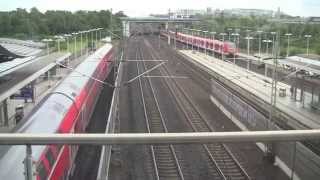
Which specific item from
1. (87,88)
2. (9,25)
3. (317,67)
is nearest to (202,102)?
(87,88)

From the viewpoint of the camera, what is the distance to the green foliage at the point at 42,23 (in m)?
35.9

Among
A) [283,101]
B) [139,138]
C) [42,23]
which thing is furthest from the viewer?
[42,23]

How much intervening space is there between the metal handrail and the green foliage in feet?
110

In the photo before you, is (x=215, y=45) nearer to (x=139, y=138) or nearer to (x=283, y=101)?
(x=283, y=101)

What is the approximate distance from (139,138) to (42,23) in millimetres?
41364

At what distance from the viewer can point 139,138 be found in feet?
8.03

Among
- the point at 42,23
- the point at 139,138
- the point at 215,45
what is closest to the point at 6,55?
the point at 139,138

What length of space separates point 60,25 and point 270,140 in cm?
4092

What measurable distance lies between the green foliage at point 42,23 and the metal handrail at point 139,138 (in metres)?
33.5

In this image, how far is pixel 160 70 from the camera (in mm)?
38938

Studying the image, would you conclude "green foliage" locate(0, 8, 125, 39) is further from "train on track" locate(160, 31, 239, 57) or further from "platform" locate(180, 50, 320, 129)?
"platform" locate(180, 50, 320, 129)

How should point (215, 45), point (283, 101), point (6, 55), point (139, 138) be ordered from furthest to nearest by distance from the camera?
point (215, 45) → point (283, 101) → point (6, 55) → point (139, 138)

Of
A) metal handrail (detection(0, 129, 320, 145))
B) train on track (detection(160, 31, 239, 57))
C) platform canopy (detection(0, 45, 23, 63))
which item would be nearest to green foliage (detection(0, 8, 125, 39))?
train on track (detection(160, 31, 239, 57))

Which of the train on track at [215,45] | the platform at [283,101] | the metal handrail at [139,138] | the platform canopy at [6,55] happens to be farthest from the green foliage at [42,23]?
the metal handrail at [139,138]
